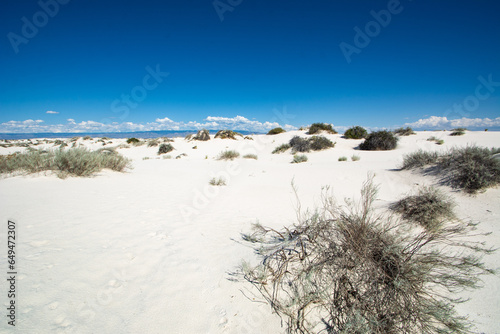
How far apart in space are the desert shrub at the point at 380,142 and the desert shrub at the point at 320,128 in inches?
256

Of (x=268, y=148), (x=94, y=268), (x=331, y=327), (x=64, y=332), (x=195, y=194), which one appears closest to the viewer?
(x=64, y=332)

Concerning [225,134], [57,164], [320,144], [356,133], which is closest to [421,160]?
[320,144]

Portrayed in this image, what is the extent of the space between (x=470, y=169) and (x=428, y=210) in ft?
8.12

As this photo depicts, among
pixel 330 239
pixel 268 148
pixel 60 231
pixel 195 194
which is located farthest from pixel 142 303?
pixel 268 148

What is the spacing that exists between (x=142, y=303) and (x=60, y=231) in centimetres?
220

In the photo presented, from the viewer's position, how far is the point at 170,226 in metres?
3.48

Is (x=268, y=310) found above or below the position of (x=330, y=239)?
below

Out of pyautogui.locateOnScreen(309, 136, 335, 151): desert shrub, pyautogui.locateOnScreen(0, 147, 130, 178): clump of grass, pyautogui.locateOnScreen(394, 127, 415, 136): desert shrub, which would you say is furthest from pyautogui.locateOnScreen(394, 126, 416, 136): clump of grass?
pyautogui.locateOnScreen(0, 147, 130, 178): clump of grass

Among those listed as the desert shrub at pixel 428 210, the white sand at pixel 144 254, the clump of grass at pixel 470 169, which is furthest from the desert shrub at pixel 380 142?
the desert shrub at pixel 428 210

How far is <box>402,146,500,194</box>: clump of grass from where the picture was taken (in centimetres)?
464

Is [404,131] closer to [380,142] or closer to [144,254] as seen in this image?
[380,142]

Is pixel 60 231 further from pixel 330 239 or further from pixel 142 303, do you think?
pixel 330 239

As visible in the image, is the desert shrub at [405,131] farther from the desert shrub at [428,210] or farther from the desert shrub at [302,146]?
the desert shrub at [428,210]

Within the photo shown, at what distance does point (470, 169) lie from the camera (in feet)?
15.8
